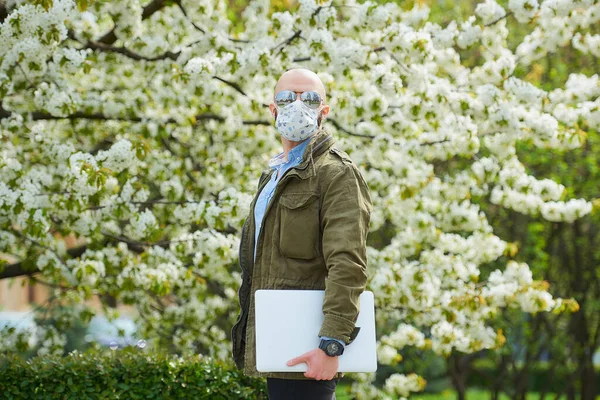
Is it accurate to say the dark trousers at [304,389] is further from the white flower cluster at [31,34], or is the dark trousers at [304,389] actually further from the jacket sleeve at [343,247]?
the white flower cluster at [31,34]

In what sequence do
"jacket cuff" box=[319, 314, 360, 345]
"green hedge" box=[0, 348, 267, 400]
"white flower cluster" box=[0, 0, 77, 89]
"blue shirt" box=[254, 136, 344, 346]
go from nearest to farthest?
"jacket cuff" box=[319, 314, 360, 345], "blue shirt" box=[254, 136, 344, 346], "green hedge" box=[0, 348, 267, 400], "white flower cluster" box=[0, 0, 77, 89]

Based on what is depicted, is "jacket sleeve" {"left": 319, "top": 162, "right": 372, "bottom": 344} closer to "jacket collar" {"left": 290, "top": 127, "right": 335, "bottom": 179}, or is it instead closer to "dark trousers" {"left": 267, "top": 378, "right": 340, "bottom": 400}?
"jacket collar" {"left": 290, "top": 127, "right": 335, "bottom": 179}

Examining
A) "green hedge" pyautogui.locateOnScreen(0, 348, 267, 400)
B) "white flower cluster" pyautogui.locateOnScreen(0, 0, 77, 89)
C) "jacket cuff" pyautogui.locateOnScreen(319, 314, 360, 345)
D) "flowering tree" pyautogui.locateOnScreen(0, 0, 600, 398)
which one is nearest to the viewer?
"jacket cuff" pyautogui.locateOnScreen(319, 314, 360, 345)

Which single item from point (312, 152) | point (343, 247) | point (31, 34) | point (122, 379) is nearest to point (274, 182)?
point (312, 152)

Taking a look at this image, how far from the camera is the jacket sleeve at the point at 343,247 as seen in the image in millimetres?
2582

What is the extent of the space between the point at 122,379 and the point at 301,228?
210cm

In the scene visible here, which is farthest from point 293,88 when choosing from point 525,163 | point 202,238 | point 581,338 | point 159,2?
point 581,338

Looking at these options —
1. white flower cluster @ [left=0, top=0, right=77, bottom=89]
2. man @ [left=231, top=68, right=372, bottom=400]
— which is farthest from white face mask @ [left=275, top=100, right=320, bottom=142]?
white flower cluster @ [left=0, top=0, right=77, bottom=89]

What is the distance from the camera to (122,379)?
173 inches

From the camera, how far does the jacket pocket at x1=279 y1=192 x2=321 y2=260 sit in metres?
2.77

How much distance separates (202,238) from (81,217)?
2.75ft

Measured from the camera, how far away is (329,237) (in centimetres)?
267

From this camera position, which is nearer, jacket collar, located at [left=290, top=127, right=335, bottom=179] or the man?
the man

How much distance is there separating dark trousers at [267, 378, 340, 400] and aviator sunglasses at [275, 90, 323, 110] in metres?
1.00
